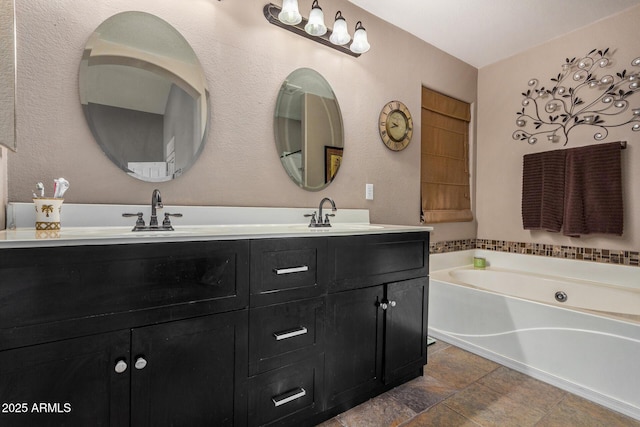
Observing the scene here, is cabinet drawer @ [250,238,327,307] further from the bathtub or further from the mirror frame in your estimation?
the bathtub

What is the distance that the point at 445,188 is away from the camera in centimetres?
294

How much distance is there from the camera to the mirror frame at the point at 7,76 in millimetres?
773

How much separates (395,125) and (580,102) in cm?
151

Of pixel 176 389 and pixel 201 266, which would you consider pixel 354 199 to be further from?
pixel 176 389

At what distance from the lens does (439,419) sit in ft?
4.87

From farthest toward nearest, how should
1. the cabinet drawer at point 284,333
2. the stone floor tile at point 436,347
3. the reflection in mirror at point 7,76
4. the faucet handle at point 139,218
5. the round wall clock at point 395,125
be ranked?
the round wall clock at point 395,125
the stone floor tile at point 436,347
the faucet handle at point 139,218
the cabinet drawer at point 284,333
the reflection in mirror at point 7,76

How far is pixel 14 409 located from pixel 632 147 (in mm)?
3565

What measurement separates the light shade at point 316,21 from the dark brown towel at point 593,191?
2207 millimetres

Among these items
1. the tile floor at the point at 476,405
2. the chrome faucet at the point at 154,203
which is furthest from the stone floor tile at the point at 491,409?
the chrome faucet at the point at 154,203

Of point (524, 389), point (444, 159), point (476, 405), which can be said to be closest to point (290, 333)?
point (476, 405)

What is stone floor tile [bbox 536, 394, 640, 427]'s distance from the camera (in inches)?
57.9

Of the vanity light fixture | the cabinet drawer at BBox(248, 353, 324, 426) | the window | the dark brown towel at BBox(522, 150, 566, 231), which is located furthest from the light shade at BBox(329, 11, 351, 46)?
the dark brown towel at BBox(522, 150, 566, 231)

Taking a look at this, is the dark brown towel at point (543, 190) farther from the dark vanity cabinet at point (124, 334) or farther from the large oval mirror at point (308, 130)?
the dark vanity cabinet at point (124, 334)

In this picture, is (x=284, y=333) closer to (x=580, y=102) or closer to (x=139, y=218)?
(x=139, y=218)
